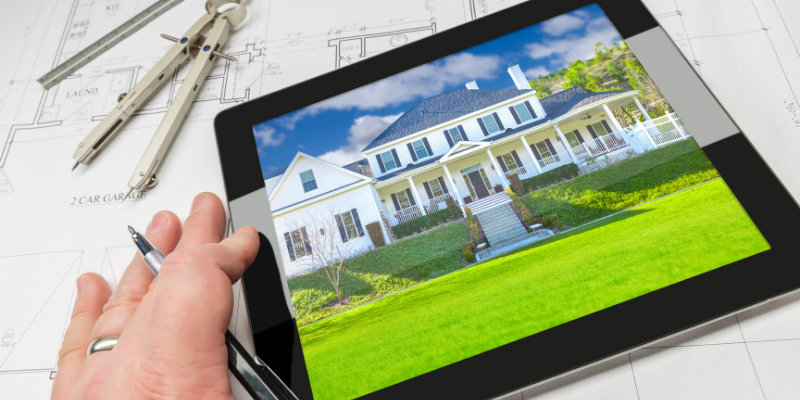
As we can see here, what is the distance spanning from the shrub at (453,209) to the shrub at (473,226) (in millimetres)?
26

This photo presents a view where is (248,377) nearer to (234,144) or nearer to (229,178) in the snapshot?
(229,178)

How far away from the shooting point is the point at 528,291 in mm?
1238

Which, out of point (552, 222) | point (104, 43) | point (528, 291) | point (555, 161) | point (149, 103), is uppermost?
point (104, 43)

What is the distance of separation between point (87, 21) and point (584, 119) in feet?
10.7

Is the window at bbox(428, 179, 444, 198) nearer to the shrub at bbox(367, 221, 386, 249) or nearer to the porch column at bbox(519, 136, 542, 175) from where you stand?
the shrub at bbox(367, 221, 386, 249)

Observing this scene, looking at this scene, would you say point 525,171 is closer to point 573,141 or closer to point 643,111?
point 573,141

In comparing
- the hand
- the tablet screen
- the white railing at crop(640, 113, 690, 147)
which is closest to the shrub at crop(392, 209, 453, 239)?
the tablet screen

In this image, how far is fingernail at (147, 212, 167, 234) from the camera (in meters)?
1.60

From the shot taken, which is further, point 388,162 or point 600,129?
point 388,162

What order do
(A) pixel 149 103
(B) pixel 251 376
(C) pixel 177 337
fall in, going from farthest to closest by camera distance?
1. (A) pixel 149 103
2. (B) pixel 251 376
3. (C) pixel 177 337

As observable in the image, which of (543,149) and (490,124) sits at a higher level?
(490,124)

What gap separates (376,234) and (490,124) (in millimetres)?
623

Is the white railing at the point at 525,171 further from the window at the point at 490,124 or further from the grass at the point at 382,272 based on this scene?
the grass at the point at 382,272

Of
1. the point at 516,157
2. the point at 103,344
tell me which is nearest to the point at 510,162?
the point at 516,157
